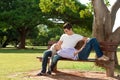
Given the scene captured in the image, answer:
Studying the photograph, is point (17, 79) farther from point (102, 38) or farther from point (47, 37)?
point (47, 37)

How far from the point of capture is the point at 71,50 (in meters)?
9.44

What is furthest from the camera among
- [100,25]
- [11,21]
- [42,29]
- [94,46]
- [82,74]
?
[42,29]

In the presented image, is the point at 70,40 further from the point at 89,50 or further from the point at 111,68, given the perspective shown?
the point at 111,68

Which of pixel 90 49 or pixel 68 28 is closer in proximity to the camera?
pixel 90 49

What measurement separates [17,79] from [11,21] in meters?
37.2

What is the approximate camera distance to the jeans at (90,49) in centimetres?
914

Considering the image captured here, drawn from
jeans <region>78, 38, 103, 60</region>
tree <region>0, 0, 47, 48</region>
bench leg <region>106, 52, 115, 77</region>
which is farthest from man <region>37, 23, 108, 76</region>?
tree <region>0, 0, 47, 48</region>

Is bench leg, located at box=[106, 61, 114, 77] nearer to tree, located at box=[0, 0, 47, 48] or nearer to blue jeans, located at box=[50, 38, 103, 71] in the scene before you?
blue jeans, located at box=[50, 38, 103, 71]

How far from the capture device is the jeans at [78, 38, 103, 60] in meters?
9.14

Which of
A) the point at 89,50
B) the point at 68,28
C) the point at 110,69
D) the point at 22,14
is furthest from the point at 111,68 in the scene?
the point at 22,14

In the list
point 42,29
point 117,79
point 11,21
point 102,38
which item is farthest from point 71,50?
point 42,29

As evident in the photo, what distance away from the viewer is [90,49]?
9242 millimetres

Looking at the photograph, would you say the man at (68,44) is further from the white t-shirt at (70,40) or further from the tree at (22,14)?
the tree at (22,14)

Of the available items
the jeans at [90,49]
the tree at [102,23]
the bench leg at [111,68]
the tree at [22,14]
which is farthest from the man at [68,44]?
the tree at [22,14]
